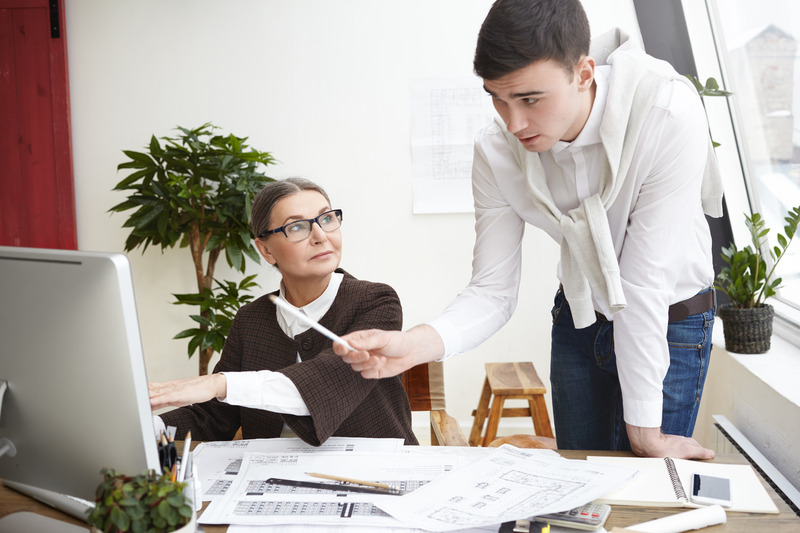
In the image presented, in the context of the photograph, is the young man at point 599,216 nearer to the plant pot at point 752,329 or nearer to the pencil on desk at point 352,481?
the pencil on desk at point 352,481

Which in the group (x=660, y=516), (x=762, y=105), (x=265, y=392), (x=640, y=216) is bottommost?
(x=660, y=516)

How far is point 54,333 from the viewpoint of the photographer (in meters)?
0.88

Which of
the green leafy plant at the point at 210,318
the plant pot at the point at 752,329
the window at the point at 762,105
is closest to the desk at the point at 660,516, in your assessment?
the plant pot at the point at 752,329

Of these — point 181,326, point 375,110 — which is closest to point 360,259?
point 375,110

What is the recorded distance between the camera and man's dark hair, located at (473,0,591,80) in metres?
1.16

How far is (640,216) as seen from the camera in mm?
1371

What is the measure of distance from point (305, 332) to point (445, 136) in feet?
7.07

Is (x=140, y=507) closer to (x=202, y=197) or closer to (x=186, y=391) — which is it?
(x=186, y=391)

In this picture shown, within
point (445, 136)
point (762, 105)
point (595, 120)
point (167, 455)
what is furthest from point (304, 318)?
point (445, 136)

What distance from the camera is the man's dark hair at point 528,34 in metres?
1.16

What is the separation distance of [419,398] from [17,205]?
9.39 ft

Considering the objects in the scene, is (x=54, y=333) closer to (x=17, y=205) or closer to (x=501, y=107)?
(x=501, y=107)

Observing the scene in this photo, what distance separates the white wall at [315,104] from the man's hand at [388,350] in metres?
2.24

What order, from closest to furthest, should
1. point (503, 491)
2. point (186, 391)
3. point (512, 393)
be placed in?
point (503, 491) → point (186, 391) → point (512, 393)
